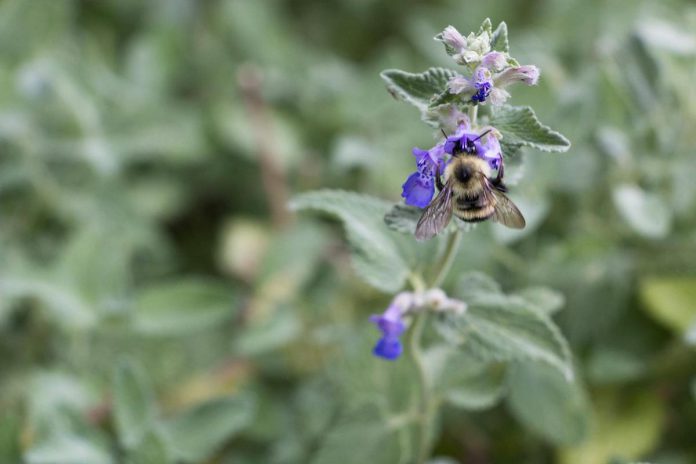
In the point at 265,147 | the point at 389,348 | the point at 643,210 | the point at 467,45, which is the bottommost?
the point at 389,348

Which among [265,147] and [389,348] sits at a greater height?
[265,147]

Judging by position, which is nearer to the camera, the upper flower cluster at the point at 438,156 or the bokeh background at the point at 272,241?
the upper flower cluster at the point at 438,156

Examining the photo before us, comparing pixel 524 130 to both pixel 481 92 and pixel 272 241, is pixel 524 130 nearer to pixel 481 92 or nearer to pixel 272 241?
pixel 481 92

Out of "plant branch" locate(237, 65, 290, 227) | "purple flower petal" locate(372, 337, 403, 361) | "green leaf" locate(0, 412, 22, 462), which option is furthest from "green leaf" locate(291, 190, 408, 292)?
"plant branch" locate(237, 65, 290, 227)

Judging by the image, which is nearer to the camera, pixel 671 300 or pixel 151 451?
pixel 151 451

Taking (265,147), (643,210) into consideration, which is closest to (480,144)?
(643,210)

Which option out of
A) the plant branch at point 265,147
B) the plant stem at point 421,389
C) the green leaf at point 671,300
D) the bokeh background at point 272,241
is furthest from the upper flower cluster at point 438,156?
the plant branch at point 265,147

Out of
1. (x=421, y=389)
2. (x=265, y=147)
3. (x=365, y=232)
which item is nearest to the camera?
(x=365, y=232)

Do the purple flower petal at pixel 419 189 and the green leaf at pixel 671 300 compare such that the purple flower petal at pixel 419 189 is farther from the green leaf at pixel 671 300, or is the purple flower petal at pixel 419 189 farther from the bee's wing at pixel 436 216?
the green leaf at pixel 671 300
